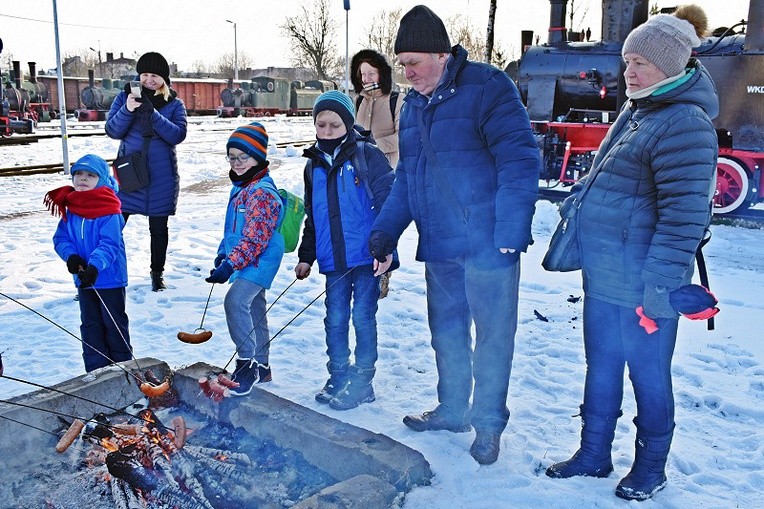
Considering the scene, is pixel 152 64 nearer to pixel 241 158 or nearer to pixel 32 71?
pixel 241 158

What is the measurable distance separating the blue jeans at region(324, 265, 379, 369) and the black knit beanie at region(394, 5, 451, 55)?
4.16ft

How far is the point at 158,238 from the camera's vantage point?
5566 mm

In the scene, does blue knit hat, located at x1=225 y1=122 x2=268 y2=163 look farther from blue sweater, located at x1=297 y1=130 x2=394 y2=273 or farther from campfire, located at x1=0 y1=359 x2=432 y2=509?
campfire, located at x1=0 y1=359 x2=432 y2=509

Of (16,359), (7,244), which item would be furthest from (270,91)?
(16,359)

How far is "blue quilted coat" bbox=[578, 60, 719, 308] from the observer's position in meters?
2.40

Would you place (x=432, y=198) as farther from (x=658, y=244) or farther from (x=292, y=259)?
(x=292, y=259)

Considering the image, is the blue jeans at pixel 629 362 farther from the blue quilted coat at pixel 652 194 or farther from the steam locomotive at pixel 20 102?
the steam locomotive at pixel 20 102

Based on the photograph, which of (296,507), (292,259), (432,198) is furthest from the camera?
(292,259)

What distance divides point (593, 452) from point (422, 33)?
6.71ft

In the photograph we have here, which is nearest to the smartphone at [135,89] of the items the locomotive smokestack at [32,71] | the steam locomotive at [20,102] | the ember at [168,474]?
the ember at [168,474]

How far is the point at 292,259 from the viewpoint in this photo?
7074mm

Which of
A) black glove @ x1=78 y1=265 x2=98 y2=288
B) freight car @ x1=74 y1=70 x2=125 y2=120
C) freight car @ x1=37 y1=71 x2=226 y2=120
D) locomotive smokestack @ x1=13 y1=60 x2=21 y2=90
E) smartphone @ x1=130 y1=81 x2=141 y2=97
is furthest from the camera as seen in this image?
freight car @ x1=37 y1=71 x2=226 y2=120

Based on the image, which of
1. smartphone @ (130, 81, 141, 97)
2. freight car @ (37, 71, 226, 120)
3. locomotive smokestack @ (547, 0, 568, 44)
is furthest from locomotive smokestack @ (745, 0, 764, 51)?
freight car @ (37, 71, 226, 120)

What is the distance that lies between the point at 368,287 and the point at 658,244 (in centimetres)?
170
